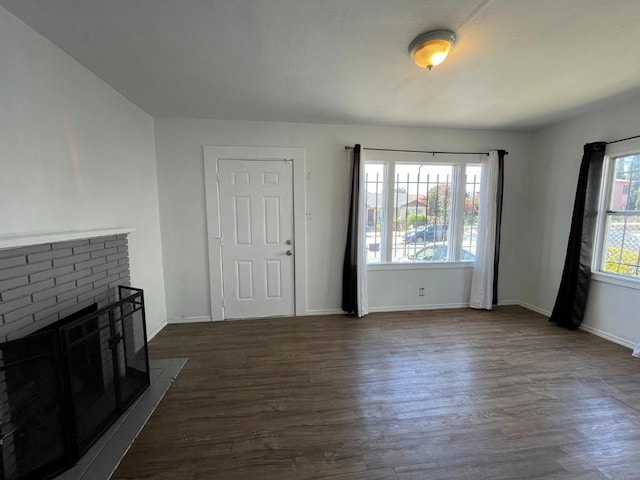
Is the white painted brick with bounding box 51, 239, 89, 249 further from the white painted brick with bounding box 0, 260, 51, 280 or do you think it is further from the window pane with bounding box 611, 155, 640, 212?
the window pane with bounding box 611, 155, 640, 212

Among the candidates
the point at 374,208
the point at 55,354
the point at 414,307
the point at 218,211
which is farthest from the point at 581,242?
the point at 55,354

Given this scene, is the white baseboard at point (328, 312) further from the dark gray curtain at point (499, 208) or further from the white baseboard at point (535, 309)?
the white baseboard at point (535, 309)

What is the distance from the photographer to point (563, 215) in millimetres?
3357

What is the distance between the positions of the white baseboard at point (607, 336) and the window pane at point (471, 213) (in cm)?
141

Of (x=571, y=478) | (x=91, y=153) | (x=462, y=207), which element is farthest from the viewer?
(x=462, y=207)

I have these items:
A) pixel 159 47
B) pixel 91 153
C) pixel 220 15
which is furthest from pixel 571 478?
pixel 91 153

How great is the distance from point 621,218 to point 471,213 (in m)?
1.44

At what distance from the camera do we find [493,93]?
2461mm

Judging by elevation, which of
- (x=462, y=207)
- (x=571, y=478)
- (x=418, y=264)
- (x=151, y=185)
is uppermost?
(x=151, y=185)

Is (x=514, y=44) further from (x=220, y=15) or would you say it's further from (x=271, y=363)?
(x=271, y=363)

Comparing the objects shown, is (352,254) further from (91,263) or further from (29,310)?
(29,310)

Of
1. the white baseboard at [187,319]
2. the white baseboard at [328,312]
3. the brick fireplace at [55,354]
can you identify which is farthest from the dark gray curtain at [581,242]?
the brick fireplace at [55,354]

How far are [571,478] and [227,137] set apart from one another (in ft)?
13.0

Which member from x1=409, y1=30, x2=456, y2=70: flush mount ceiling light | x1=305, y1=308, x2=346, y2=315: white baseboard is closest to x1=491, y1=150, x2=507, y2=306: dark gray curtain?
x1=305, y1=308, x2=346, y2=315: white baseboard
